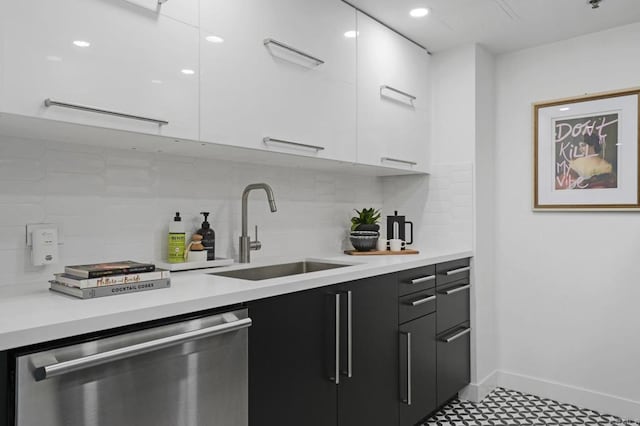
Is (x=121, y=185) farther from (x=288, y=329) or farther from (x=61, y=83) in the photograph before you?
(x=288, y=329)

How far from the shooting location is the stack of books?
1340 mm

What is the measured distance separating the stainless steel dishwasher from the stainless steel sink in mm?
650

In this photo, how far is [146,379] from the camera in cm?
124

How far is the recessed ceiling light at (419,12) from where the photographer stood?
→ 2.54 m

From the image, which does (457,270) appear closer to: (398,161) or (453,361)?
(453,361)

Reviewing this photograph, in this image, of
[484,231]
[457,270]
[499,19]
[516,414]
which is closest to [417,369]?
[457,270]

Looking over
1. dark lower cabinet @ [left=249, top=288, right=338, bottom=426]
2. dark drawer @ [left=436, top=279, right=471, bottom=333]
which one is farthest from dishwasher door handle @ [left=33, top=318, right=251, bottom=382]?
dark drawer @ [left=436, top=279, right=471, bottom=333]

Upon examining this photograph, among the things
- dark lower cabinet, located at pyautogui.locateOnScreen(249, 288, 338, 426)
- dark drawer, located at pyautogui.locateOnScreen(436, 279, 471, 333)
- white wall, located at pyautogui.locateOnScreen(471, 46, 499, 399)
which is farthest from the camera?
white wall, located at pyautogui.locateOnScreen(471, 46, 499, 399)

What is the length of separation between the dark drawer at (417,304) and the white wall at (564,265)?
0.98 meters

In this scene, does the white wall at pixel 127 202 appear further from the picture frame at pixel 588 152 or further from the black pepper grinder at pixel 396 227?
the picture frame at pixel 588 152

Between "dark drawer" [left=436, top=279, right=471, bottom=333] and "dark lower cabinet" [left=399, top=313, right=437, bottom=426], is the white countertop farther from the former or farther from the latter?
"dark drawer" [left=436, top=279, right=471, bottom=333]

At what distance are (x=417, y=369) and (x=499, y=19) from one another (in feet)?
6.67

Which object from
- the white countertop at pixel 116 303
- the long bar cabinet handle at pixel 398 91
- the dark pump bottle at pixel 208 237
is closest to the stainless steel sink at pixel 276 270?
the dark pump bottle at pixel 208 237

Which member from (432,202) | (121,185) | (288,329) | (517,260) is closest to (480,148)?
(432,202)
